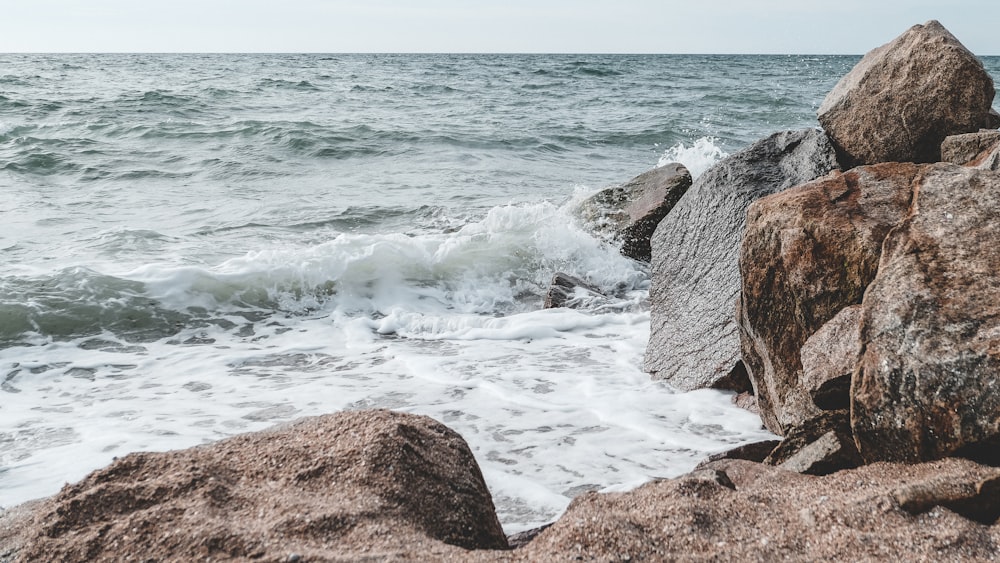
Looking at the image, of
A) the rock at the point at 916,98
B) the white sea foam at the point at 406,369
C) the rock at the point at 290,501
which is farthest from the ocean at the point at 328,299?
the rock at the point at 916,98

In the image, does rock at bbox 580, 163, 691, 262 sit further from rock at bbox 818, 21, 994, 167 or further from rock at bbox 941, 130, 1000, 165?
rock at bbox 941, 130, 1000, 165

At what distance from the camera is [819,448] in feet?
7.99

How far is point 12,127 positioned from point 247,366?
489 inches

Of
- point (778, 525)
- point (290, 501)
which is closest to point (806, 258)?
point (778, 525)

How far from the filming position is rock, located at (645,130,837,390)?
405cm

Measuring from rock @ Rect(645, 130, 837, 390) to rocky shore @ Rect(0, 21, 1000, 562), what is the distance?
97 cm

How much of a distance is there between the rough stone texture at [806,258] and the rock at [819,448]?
0.06 meters

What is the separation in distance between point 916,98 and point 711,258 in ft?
4.96

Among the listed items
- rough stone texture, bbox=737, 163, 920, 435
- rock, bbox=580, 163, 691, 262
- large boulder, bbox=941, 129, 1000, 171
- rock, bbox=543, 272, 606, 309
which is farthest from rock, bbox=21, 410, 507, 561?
rock, bbox=580, 163, 691, 262

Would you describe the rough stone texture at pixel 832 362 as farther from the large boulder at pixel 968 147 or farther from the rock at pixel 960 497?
the large boulder at pixel 968 147

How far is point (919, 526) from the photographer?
1798 millimetres

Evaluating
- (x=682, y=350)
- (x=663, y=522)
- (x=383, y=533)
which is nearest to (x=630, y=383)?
(x=682, y=350)

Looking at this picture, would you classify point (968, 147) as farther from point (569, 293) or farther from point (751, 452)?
point (569, 293)

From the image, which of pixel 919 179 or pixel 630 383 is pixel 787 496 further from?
pixel 630 383
